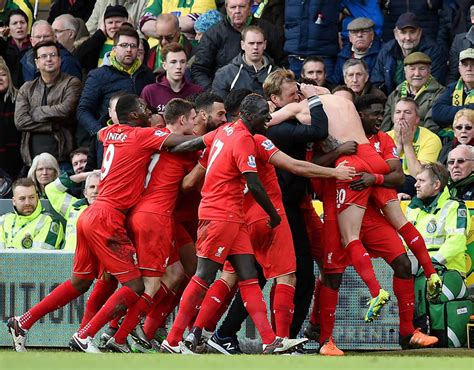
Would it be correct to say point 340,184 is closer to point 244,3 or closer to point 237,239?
point 237,239

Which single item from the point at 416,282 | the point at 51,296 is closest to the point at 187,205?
the point at 51,296

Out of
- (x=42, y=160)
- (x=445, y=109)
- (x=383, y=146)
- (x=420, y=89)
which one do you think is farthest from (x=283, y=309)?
(x=42, y=160)

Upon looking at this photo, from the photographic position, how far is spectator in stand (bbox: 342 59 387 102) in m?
15.3

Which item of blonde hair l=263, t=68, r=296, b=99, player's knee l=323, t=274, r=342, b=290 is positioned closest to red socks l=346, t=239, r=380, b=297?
player's knee l=323, t=274, r=342, b=290

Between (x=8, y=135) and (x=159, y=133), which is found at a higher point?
(x=159, y=133)

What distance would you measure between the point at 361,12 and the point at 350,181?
523cm

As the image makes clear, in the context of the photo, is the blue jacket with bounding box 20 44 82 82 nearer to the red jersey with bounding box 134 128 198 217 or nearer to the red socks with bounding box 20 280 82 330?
the red jersey with bounding box 134 128 198 217

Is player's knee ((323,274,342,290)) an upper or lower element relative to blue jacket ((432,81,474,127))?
lower

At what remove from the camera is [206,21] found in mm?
16859

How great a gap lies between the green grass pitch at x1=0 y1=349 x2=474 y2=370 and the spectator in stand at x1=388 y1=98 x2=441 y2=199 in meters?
3.98

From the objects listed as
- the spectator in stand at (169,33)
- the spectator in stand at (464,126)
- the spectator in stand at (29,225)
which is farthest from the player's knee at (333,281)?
the spectator in stand at (169,33)

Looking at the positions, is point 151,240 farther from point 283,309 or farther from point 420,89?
point 420,89

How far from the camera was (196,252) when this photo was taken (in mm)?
11938

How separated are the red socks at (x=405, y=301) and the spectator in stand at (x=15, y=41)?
6846 millimetres
